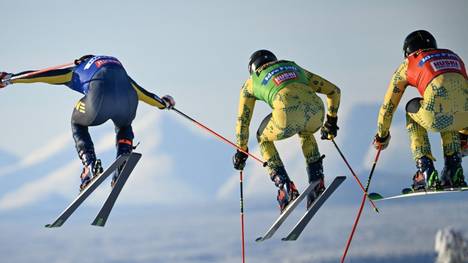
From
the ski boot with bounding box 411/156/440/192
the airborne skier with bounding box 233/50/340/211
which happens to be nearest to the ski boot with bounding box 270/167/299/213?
the airborne skier with bounding box 233/50/340/211

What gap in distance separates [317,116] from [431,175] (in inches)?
68.6

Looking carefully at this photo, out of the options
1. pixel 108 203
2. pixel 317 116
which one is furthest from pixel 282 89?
pixel 108 203

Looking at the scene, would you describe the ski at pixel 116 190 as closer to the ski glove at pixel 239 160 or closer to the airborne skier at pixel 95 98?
the airborne skier at pixel 95 98

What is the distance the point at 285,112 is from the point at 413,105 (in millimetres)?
1717

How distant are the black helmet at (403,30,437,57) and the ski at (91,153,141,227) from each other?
391 cm

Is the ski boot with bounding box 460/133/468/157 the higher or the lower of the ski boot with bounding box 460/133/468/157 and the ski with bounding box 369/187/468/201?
the higher

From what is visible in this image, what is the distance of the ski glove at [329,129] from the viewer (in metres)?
14.1

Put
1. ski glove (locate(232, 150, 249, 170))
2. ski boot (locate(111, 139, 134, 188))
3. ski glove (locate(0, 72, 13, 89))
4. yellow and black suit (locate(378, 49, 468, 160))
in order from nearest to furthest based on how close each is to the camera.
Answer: yellow and black suit (locate(378, 49, 468, 160))
ski glove (locate(0, 72, 13, 89))
ski boot (locate(111, 139, 134, 188))
ski glove (locate(232, 150, 249, 170))

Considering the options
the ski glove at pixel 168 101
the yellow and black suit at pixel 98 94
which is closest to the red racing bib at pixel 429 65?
the yellow and black suit at pixel 98 94

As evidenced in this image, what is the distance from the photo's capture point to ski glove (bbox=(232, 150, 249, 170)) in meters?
14.2

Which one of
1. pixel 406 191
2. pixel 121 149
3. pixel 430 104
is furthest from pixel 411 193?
pixel 121 149

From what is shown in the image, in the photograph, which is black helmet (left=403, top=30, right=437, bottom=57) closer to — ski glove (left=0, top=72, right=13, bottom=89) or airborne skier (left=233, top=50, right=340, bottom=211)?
airborne skier (left=233, top=50, right=340, bottom=211)

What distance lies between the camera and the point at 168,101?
48.7 ft

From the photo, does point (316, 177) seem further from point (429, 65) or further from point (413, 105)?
point (429, 65)
